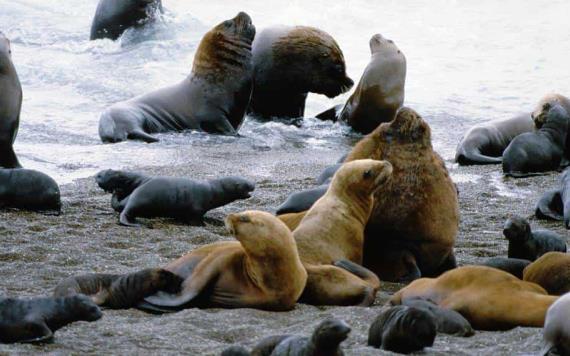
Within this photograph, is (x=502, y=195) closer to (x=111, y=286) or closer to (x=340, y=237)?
(x=340, y=237)

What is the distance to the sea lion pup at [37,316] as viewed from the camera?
4273 mm

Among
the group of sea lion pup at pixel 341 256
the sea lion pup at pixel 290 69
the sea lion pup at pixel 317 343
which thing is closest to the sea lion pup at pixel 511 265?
the group of sea lion pup at pixel 341 256

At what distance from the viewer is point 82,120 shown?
13211 millimetres

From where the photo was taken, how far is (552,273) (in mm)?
5430

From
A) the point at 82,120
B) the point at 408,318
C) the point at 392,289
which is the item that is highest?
the point at 408,318

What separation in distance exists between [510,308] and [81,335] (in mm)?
1630

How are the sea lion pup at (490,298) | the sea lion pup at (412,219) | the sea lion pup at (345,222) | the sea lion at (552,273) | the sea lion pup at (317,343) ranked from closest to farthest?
the sea lion pup at (317,343) → the sea lion pup at (490,298) → the sea lion at (552,273) → the sea lion pup at (345,222) → the sea lion pup at (412,219)

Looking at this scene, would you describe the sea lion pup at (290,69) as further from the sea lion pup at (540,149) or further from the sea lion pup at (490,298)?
the sea lion pup at (490,298)

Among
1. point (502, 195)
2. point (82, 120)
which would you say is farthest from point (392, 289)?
point (82, 120)

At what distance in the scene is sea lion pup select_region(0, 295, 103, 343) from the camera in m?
4.27

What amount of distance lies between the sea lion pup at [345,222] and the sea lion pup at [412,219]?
0.22 meters

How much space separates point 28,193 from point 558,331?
443cm

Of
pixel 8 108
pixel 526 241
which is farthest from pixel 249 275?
pixel 8 108

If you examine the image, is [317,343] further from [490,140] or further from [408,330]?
[490,140]
